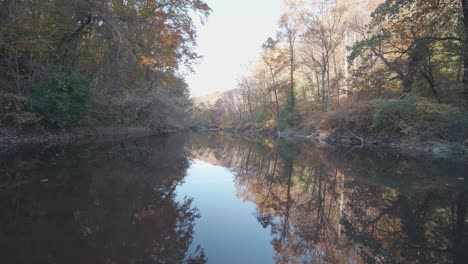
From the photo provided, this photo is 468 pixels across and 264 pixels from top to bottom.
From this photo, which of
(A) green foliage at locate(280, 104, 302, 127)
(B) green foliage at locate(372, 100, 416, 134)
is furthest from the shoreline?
(A) green foliage at locate(280, 104, 302, 127)

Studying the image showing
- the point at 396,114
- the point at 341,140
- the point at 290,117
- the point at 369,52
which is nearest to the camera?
the point at 369,52

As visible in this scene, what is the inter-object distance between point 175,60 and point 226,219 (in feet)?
44.9

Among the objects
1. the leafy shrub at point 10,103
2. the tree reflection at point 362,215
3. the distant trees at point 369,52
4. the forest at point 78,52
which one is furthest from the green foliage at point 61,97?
the distant trees at point 369,52

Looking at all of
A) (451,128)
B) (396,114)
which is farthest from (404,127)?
(451,128)

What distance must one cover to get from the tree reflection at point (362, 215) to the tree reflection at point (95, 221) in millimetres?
1061

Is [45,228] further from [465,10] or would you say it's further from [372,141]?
[372,141]

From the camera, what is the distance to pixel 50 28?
38.9ft

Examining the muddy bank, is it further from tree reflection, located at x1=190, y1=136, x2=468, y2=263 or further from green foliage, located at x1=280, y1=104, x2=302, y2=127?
tree reflection, located at x1=190, y1=136, x2=468, y2=263

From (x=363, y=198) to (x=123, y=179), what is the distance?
165 inches

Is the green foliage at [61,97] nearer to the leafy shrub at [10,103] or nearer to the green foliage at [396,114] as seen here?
the leafy shrub at [10,103]

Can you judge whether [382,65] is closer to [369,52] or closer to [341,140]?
[369,52]

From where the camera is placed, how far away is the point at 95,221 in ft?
8.30

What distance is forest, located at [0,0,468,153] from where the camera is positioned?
9.38 meters

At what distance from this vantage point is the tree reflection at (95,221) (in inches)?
76.6
